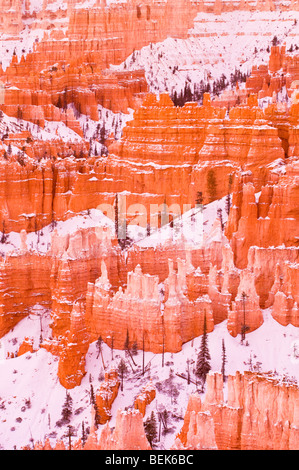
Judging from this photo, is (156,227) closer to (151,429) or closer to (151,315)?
(151,315)

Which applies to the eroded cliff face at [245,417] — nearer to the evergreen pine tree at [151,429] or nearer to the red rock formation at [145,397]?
the evergreen pine tree at [151,429]

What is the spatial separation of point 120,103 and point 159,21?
22.2m

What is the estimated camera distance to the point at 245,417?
3266 cm

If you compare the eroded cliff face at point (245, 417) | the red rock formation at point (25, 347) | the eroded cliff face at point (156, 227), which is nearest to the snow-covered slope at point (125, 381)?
the eroded cliff face at point (156, 227)

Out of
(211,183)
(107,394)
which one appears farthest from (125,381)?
(211,183)

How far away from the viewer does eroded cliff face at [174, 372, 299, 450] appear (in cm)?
3138

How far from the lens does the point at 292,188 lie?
46969 millimetres

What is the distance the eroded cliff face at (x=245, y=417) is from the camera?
3138 cm

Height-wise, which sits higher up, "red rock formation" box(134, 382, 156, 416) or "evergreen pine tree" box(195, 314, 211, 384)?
"evergreen pine tree" box(195, 314, 211, 384)

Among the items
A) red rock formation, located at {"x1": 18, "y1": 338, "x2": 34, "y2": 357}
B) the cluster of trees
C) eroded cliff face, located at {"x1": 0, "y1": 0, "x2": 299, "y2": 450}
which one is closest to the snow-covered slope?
eroded cliff face, located at {"x1": 0, "y1": 0, "x2": 299, "y2": 450}

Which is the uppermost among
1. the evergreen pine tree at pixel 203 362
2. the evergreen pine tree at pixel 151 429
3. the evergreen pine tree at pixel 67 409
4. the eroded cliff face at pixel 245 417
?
the eroded cliff face at pixel 245 417

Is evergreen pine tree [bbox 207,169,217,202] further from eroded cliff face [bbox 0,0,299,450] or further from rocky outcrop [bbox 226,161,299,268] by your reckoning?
rocky outcrop [bbox 226,161,299,268]

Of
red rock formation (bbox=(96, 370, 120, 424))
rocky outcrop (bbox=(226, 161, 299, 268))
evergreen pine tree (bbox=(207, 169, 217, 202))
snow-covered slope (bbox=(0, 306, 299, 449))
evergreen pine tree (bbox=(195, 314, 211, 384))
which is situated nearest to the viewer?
snow-covered slope (bbox=(0, 306, 299, 449))

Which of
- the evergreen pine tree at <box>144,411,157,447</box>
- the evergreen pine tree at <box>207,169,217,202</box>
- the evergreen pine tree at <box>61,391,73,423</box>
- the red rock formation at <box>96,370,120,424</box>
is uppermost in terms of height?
the evergreen pine tree at <box>207,169,217,202</box>
